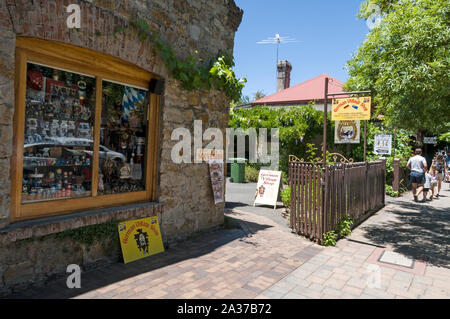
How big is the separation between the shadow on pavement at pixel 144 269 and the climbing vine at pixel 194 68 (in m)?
2.57

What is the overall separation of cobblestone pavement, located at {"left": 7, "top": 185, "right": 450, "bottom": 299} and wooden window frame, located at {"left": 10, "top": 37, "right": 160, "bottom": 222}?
0.85 m

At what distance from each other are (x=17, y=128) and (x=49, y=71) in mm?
791

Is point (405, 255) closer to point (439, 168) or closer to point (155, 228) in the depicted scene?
point (155, 228)

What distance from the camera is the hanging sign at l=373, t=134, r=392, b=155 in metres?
11.5

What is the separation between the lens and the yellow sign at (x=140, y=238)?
14.1 ft

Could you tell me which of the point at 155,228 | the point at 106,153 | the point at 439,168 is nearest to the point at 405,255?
the point at 155,228

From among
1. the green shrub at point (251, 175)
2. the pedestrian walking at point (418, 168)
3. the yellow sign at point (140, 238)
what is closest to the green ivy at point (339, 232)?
the yellow sign at point (140, 238)

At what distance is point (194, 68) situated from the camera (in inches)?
210

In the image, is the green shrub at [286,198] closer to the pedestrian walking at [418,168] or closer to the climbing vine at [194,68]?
the climbing vine at [194,68]

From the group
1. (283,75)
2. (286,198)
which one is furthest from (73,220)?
(283,75)

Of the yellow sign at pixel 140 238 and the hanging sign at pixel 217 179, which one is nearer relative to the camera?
the yellow sign at pixel 140 238

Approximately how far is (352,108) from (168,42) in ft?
12.9
